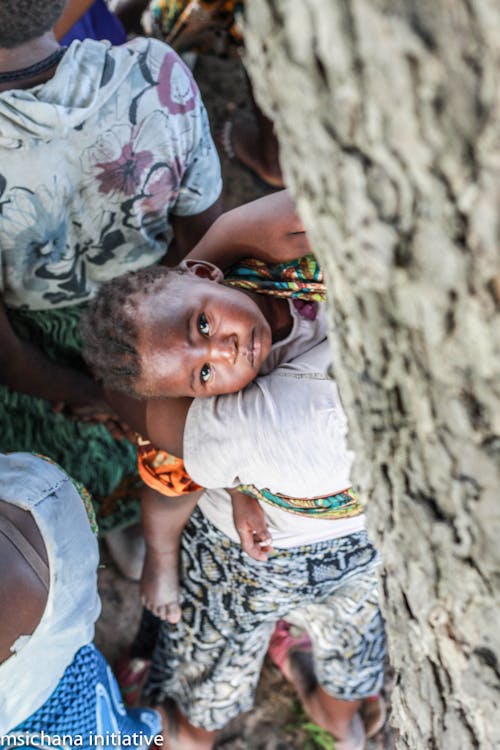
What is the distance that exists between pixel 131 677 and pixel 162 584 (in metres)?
0.77

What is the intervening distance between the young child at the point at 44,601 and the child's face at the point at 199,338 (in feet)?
1.08

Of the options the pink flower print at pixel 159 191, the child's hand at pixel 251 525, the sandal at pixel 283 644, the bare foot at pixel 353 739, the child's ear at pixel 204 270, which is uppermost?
the pink flower print at pixel 159 191

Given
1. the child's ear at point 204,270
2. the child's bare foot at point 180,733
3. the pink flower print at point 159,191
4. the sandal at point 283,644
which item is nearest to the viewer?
the child's ear at point 204,270

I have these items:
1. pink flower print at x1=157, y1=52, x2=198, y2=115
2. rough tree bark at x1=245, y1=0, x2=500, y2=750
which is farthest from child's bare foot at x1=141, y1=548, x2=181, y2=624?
rough tree bark at x1=245, y1=0, x2=500, y2=750

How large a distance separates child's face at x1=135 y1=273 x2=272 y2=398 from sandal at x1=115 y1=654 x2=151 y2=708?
5.06ft

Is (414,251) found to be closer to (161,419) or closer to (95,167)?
(161,419)

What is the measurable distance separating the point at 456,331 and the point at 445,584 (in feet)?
1.00

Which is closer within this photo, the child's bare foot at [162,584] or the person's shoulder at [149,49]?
the person's shoulder at [149,49]

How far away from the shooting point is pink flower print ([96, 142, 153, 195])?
1.86 metres

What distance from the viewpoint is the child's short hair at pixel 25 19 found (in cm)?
164

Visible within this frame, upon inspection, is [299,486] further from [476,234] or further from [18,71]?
[18,71]

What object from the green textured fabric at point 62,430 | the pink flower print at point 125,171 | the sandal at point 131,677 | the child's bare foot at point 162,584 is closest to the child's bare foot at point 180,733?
the sandal at point 131,677

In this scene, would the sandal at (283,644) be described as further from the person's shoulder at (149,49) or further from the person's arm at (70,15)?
the person's arm at (70,15)

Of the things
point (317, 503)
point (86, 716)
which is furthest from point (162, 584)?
point (317, 503)
